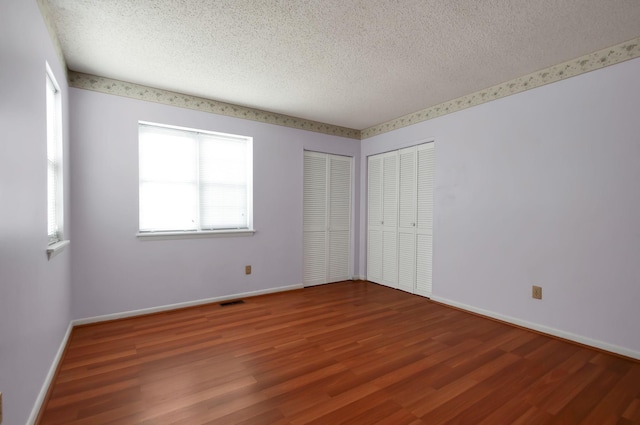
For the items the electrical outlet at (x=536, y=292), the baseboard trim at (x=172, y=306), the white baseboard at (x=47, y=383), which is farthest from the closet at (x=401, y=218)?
the white baseboard at (x=47, y=383)

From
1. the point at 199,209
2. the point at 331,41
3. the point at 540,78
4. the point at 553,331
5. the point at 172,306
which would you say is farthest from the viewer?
the point at 199,209

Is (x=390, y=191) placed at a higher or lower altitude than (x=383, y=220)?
higher

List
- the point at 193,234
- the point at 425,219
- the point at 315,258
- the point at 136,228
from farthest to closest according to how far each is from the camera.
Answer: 1. the point at 315,258
2. the point at 425,219
3. the point at 193,234
4. the point at 136,228

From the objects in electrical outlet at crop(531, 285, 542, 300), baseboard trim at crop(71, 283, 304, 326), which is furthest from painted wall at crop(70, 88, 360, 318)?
electrical outlet at crop(531, 285, 542, 300)

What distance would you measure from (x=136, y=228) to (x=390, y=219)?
11.1ft

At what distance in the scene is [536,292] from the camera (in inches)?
117

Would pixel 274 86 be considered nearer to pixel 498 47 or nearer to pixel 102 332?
pixel 498 47

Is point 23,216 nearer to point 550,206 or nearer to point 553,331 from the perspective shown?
point 550,206

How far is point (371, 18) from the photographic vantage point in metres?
2.15

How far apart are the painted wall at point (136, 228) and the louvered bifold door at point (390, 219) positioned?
150 centimetres

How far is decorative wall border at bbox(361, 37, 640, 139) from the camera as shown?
249 centimetres

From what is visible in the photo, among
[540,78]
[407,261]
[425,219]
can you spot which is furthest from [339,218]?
[540,78]

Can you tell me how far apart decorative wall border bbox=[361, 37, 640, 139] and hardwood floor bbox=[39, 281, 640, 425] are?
2448 millimetres

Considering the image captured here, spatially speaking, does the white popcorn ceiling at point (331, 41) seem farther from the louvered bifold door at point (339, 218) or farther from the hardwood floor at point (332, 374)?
the hardwood floor at point (332, 374)
